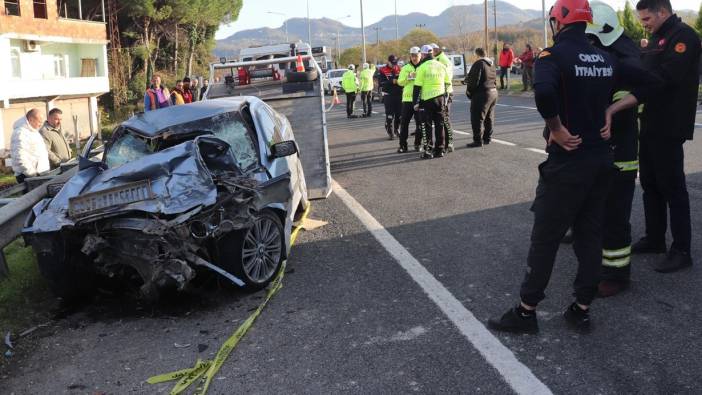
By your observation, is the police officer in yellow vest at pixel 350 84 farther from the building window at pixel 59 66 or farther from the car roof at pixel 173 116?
the building window at pixel 59 66

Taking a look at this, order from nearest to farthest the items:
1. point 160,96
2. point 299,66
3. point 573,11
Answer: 1. point 573,11
2. point 299,66
3. point 160,96

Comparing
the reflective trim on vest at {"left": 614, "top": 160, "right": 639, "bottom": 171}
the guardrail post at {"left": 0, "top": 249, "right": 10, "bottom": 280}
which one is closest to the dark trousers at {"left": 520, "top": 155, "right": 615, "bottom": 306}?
the reflective trim on vest at {"left": 614, "top": 160, "right": 639, "bottom": 171}

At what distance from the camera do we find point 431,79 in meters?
11.3

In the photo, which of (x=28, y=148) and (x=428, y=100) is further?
(x=428, y=100)

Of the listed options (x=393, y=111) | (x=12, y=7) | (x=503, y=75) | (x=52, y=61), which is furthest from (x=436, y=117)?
(x=52, y=61)

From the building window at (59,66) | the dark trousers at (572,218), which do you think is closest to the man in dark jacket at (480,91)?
the dark trousers at (572,218)

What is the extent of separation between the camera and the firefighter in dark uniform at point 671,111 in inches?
199

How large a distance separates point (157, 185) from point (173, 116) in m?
1.63

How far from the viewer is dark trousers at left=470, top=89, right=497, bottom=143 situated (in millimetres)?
12406

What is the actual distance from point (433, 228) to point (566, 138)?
Answer: 320cm

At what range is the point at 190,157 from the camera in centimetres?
522

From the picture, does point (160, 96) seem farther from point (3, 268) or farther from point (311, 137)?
point (3, 268)

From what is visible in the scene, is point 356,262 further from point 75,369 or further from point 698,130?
point 698,130

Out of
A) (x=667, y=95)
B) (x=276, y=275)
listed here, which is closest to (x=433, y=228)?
(x=276, y=275)
